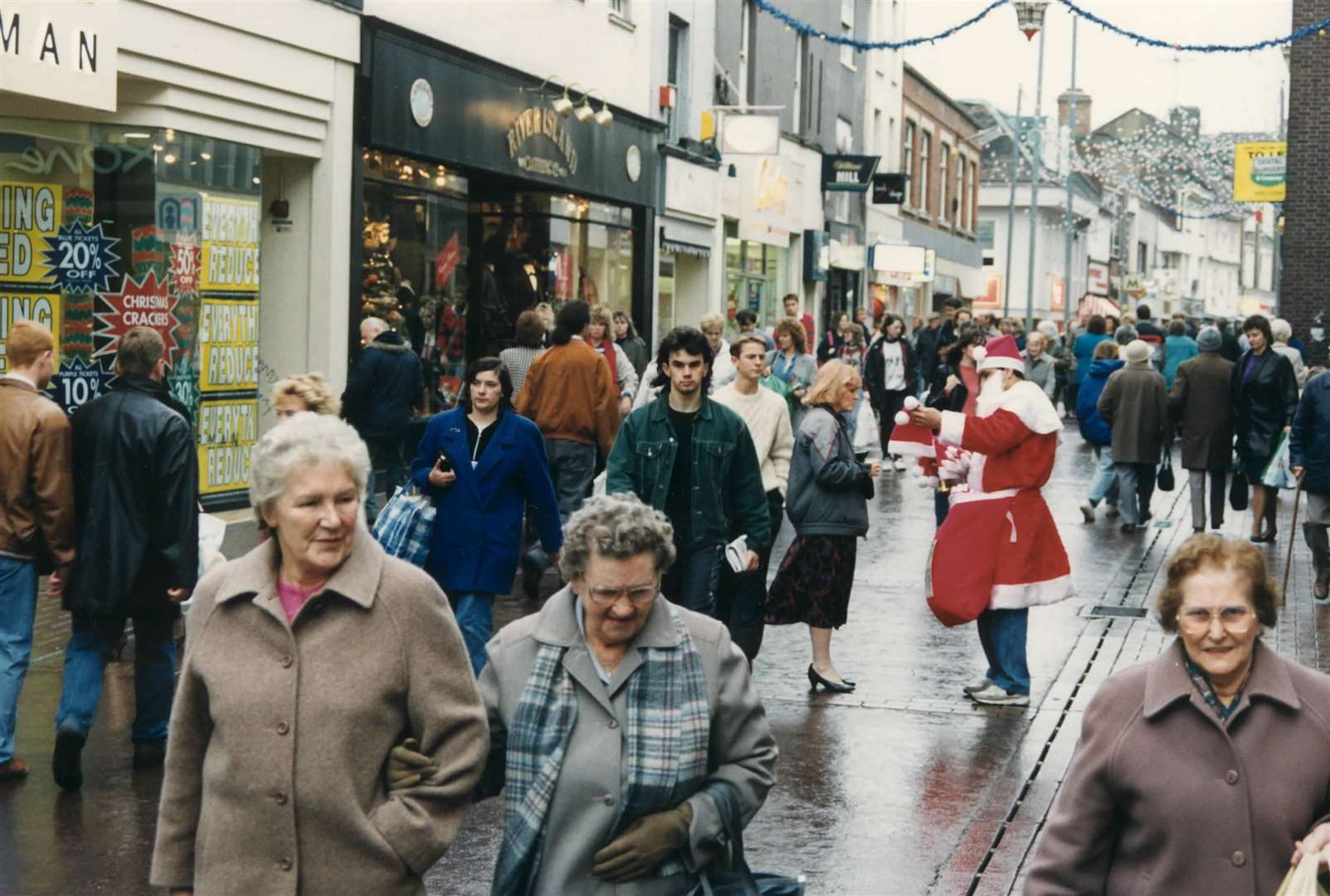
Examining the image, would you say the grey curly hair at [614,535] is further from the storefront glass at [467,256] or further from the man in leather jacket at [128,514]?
the storefront glass at [467,256]

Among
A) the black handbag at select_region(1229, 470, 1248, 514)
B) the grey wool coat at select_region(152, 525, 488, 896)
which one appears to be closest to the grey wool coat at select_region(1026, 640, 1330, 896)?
the grey wool coat at select_region(152, 525, 488, 896)

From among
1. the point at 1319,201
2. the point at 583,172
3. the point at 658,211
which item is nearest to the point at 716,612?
the point at 583,172

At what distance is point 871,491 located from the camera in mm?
10203

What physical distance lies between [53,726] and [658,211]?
1777cm

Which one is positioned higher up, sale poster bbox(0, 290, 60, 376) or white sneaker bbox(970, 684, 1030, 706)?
sale poster bbox(0, 290, 60, 376)

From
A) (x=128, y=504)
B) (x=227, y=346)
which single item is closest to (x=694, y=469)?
(x=128, y=504)

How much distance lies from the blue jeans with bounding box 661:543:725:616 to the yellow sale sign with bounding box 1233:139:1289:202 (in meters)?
30.0

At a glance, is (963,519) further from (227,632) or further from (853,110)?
(853,110)

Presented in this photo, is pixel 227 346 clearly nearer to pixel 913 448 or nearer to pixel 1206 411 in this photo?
pixel 913 448

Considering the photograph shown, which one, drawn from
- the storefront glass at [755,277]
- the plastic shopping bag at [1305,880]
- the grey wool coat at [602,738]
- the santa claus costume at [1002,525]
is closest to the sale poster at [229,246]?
the santa claus costume at [1002,525]

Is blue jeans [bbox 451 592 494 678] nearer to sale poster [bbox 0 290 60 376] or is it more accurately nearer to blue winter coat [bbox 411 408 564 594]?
blue winter coat [bbox 411 408 564 594]

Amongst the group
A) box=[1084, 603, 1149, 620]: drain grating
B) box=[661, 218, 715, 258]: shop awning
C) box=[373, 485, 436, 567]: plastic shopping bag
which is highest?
box=[661, 218, 715, 258]: shop awning

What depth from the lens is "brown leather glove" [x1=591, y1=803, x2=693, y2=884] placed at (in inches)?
153

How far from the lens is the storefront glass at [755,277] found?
3083cm
